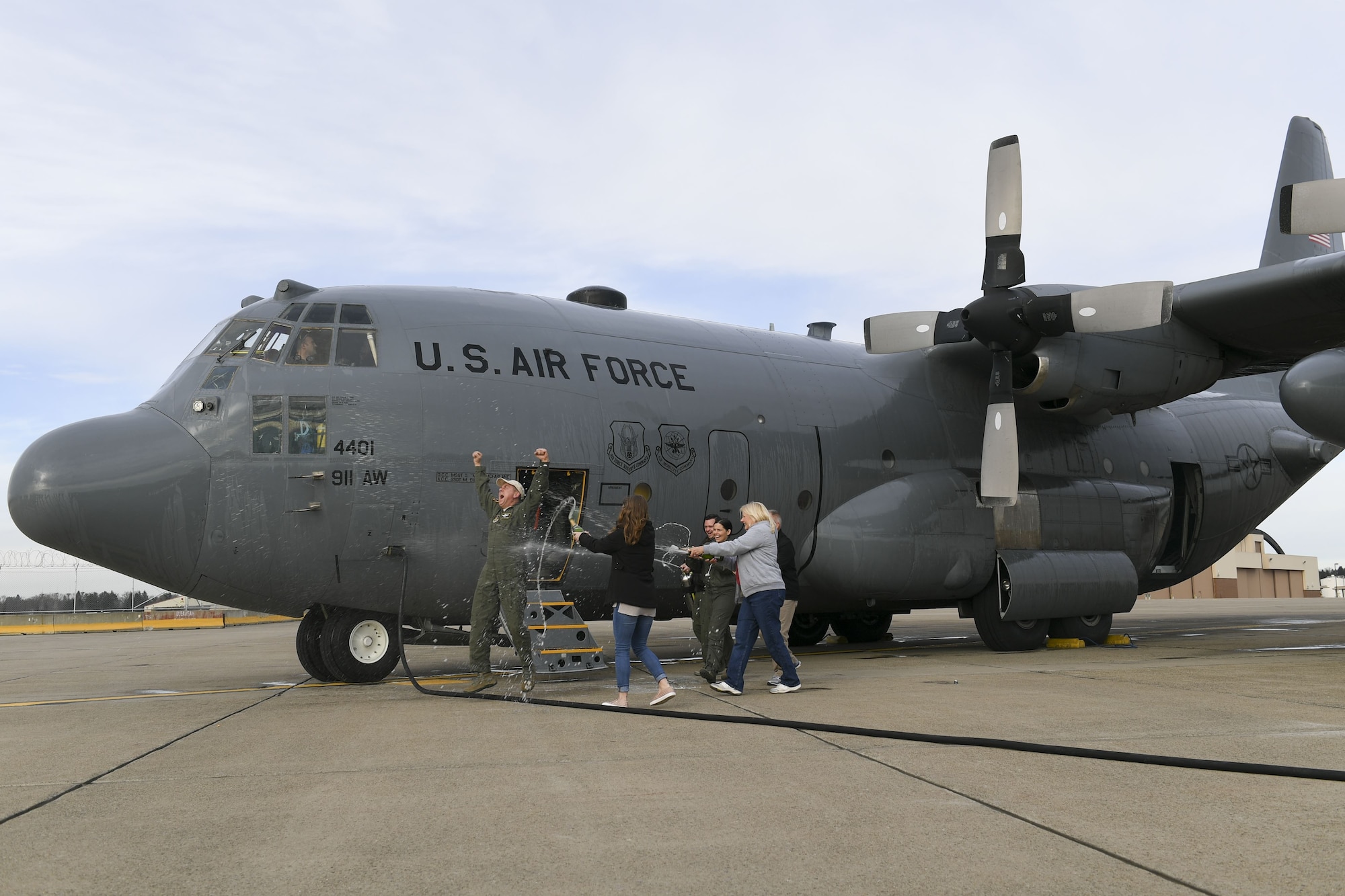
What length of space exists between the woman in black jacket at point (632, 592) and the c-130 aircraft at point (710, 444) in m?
2.21

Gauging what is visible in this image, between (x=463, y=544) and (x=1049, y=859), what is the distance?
7352 millimetres

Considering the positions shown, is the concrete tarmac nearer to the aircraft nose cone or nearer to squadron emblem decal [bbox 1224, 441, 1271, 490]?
the aircraft nose cone

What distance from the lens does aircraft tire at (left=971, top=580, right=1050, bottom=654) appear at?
43.6 ft

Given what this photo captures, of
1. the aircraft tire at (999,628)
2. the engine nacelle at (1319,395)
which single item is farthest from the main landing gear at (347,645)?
the engine nacelle at (1319,395)

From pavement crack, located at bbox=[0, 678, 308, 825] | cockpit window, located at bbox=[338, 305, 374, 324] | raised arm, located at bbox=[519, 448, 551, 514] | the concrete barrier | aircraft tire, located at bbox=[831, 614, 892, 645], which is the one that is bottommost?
the concrete barrier

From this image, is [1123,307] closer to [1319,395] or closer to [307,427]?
[1319,395]

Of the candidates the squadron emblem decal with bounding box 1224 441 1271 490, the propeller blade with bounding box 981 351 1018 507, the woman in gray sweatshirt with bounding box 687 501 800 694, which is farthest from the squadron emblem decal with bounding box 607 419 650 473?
the squadron emblem decal with bounding box 1224 441 1271 490

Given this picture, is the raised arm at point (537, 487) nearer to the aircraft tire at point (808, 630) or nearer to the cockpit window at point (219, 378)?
the cockpit window at point (219, 378)

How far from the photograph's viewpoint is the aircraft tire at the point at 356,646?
9977 millimetres

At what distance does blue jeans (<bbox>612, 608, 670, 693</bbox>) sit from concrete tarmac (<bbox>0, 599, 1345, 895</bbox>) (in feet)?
1.50

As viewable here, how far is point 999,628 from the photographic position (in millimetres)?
13281

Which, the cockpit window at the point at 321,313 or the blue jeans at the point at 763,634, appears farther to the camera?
the cockpit window at the point at 321,313

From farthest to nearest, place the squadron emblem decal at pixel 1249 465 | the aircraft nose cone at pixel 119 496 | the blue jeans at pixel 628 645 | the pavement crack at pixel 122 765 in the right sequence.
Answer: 1. the squadron emblem decal at pixel 1249 465
2. the aircraft nose cone at pixel 119 496
3. the blue jeans at pixel 628 645
4. the pavement crack at pixel 122 765

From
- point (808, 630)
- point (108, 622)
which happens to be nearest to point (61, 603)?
point (108, 622)
